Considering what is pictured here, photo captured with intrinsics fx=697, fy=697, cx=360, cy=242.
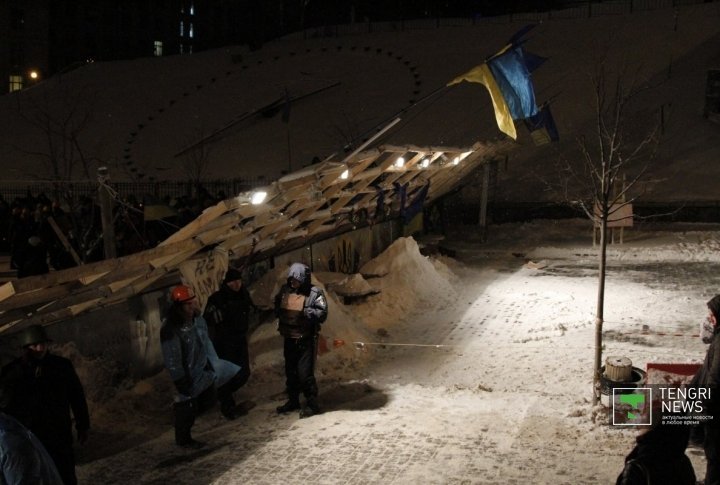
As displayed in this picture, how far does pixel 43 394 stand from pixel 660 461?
3960 millimetres

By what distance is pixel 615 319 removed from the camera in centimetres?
1153

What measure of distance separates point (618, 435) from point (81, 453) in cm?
509

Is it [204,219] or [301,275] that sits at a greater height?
[204,219]

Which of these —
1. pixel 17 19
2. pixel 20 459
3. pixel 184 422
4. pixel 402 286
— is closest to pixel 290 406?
pixel 184 422

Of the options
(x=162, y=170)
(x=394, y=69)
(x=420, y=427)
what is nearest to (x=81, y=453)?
(x=420, y=427)

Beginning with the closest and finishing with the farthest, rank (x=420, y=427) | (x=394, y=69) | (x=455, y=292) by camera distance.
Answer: (x=420, y=427), (x=455, y=292), (x=394, y=69)

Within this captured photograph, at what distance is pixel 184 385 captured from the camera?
6535 mm

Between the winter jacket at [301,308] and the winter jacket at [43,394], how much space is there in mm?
2564

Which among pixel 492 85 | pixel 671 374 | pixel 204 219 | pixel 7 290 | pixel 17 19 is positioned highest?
pixel 17 19

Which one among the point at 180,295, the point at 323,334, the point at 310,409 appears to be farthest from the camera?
the point at 323,334

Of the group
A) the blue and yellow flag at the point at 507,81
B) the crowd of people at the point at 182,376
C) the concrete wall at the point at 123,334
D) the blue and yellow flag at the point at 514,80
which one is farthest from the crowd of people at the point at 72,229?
the blue and yellow flag at the point at 514,80

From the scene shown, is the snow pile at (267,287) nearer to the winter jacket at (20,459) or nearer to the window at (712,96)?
the winter jacket at (20,459)

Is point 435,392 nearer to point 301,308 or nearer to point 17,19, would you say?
point 301,308

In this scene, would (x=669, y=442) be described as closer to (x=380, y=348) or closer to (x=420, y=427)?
(x=420, y=427)
